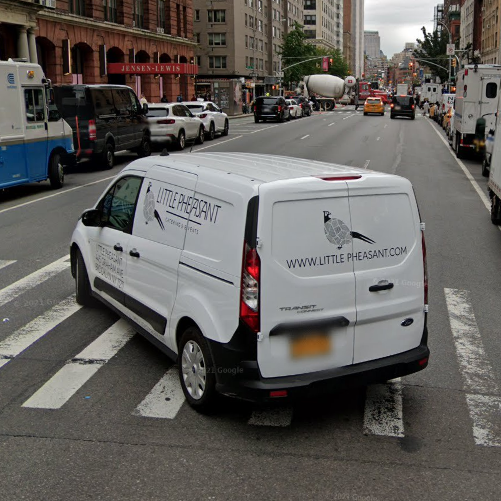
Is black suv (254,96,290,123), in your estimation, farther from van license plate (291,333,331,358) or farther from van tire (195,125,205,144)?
van license plate (291,333,331,358)

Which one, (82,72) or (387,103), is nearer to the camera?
(82,72)

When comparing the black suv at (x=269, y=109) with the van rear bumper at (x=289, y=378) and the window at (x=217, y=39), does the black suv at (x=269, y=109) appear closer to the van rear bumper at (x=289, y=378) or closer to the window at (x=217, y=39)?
the window at (x=217, y=39)

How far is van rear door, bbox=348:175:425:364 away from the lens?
4.98m

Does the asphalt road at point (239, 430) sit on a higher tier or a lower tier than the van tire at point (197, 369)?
lower

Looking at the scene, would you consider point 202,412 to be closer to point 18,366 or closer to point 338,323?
point 338,323

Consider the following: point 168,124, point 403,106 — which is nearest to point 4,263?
point 168,124

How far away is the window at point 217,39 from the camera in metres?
90.8

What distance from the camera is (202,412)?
531 cm

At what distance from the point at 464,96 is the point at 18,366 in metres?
21.7

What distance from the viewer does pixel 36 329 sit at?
7.32 metres

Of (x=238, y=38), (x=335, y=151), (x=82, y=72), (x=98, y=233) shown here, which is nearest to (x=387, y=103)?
(x=238, y=38)

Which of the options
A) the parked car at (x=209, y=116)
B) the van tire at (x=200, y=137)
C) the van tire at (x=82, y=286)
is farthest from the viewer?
the parked car at (x=209, y=116)

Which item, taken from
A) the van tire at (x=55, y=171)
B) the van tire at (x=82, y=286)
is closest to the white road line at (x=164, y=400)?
the van tire at (x=82, y=286)

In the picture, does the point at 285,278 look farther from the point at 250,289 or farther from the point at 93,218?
the point at 93,218
